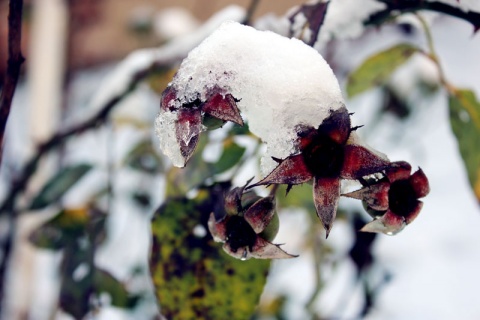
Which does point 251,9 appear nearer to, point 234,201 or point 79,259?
point 234,201

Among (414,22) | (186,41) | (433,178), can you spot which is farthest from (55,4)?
(414,22)

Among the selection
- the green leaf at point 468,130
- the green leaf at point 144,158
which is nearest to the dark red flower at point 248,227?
the green leaf at point 468,130

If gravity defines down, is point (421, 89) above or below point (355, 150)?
below

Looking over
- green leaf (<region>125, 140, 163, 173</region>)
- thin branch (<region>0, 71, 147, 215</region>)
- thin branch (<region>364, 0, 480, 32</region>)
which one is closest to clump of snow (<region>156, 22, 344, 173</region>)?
thin branch (<region>364, 0, 480, 32</region>)

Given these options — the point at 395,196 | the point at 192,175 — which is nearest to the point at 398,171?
the point at 395,196

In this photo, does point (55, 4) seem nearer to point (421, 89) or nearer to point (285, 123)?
point (421, 89)

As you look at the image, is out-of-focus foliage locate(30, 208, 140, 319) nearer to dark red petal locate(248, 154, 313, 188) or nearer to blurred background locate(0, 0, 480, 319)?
blurred background locate(0, 0, 480, 319)

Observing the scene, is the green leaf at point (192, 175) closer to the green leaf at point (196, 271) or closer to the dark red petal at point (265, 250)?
the green leaf at point (196, 271)
